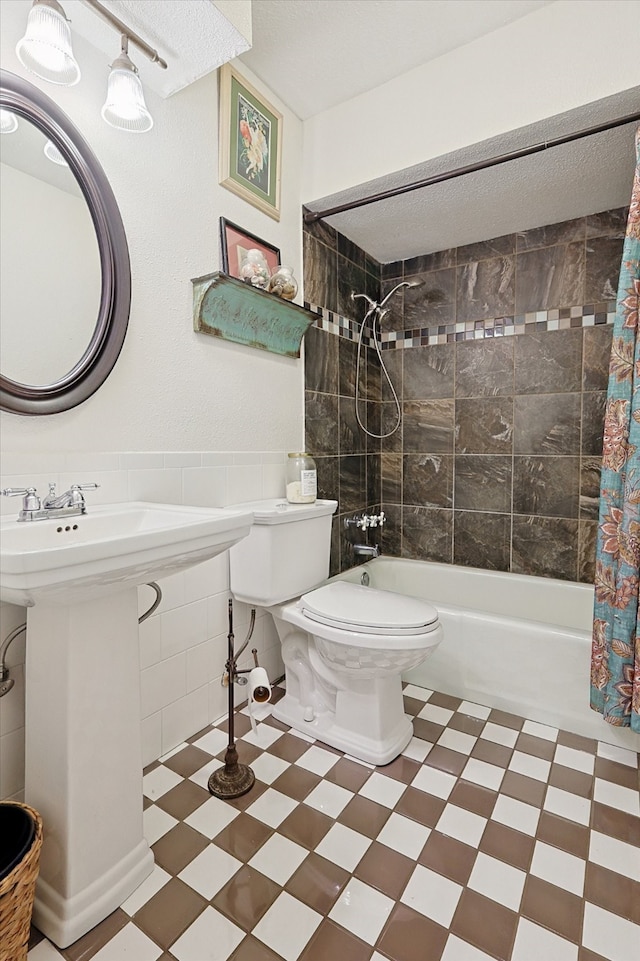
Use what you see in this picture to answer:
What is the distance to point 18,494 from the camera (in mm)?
1110

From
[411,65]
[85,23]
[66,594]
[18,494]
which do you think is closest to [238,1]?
[85,23]

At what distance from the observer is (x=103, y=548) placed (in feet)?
2.74

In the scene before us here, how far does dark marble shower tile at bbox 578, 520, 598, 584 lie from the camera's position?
2.27 m

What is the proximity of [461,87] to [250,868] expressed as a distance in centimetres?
254

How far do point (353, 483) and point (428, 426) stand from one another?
22.3 inches

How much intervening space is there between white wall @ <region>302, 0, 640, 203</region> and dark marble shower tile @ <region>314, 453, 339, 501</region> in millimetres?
1187

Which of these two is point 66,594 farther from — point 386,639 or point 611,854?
point 611,854

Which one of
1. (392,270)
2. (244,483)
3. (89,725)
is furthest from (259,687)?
(392,270)

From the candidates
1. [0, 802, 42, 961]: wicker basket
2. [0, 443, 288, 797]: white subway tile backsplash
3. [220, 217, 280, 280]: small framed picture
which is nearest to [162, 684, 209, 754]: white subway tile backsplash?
[0, 443, 288, 797]: white subway tile backsplash

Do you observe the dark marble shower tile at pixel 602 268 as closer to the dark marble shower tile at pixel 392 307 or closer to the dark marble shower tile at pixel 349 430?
the dark marble shower tile at pixel 392 307

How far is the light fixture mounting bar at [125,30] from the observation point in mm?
1142

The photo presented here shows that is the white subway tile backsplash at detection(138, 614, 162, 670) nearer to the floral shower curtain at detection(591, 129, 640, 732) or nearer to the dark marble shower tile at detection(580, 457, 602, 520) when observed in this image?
the floral shower curtain at detection(591, 129, 640, 732)

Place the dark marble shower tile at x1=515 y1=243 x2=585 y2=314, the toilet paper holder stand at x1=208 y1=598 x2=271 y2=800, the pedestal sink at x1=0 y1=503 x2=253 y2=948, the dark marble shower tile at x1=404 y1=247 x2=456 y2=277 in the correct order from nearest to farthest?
the pedestal sink at x1=0 y1=503 x2=253 y2=948, the toilet paper holder stand at x1=208 y1=598 x2=271 y2=800, the dark marble shower tile at x1=515 y1=243 x2=585 y2=314, the dark marble shower tile at x1=404 y1=247 x2=456 y2=277

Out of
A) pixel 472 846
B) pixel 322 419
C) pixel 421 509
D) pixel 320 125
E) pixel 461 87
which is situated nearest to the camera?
pixel 472 846
